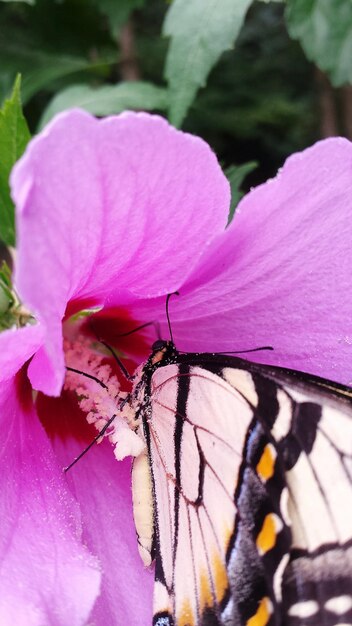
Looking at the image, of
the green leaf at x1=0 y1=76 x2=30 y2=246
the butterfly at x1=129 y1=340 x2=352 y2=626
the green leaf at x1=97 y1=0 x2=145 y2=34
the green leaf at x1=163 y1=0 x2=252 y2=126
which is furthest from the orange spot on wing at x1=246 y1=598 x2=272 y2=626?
the green leaf at x1=97 y1=0 x2=145 y2=34

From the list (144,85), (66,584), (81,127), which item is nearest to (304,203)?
(81,127)

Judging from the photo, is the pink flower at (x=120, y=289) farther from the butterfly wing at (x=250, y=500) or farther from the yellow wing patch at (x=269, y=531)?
the yellow wing patch at (x=269, y=531)

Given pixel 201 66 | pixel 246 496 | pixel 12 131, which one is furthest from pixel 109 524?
pixel 201 66

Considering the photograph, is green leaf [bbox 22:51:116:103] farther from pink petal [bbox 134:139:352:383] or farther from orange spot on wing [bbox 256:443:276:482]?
orange spot on wing [bbox 256:443:276:482]

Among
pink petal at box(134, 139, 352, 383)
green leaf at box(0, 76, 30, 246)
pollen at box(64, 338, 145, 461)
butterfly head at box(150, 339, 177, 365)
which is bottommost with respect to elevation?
pollen at box(64, 338, 145, 461)

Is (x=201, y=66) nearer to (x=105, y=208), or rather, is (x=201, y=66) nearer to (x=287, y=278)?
(x=287, y=278)

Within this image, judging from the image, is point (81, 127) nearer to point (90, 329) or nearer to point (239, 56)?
point (90, 329)
